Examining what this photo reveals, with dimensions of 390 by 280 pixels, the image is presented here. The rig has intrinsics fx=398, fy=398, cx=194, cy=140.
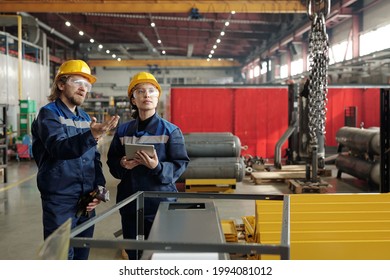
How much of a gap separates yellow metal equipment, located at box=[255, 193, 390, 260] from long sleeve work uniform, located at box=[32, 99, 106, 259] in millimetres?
1204

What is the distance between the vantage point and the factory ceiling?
39.1ft

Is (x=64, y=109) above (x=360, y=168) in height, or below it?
above

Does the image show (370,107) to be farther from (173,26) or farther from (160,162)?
(160,162)

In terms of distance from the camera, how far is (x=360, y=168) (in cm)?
799

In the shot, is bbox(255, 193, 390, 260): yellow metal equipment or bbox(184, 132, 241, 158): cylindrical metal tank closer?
bbox(255, 193, 390, 260): yellow metal equipment

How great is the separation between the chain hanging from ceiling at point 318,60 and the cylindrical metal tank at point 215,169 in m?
2.06

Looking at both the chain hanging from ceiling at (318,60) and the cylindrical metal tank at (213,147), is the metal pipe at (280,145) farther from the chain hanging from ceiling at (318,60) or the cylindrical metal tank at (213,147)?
the chain hanging from ceiling at (318,60)

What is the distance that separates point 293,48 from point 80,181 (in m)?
17.1

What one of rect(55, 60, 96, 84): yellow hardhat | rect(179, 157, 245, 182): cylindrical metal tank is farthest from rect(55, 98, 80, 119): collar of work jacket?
rect(179, 157, 245, 182): cylindrical metal tank

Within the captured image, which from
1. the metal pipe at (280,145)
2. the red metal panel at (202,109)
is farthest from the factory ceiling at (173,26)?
the metal pipe at (280,145)

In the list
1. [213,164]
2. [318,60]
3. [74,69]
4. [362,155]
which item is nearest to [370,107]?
[362,155]

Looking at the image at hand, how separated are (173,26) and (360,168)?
39.2ft

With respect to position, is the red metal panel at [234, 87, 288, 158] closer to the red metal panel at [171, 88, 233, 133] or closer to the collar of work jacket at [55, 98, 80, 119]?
the red metal panel at [171, 88, 233, 133]

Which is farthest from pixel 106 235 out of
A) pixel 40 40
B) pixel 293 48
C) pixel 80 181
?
pixel 293 48
